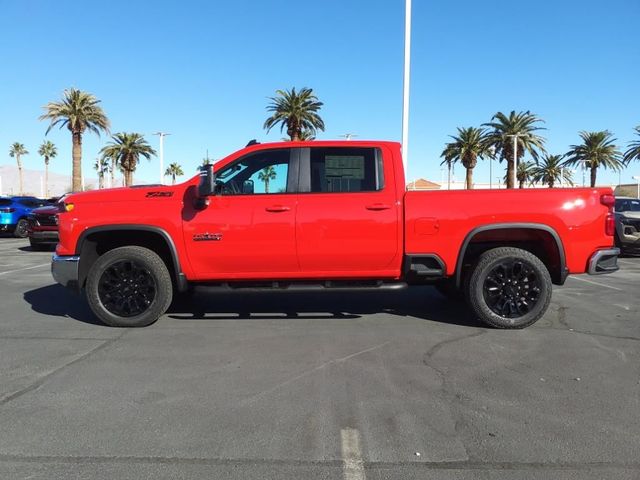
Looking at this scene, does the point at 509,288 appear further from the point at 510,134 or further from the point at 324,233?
the point at 510,134

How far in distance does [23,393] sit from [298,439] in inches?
91.3

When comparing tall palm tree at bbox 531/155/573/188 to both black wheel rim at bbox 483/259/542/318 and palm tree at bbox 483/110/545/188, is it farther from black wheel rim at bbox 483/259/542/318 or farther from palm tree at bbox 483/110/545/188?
black wheel rim at bbox 483/259/542/318

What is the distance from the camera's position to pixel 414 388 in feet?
13.3

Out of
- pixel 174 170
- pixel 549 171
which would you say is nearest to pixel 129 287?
pixel 549 171

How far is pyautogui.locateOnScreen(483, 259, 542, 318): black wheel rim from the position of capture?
5824 mm

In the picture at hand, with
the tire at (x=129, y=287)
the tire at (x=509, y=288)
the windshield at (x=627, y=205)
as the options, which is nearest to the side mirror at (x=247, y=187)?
the tire at (x=129, y=287)

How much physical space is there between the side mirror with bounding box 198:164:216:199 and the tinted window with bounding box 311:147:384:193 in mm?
1128

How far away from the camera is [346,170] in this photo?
19.4 feet

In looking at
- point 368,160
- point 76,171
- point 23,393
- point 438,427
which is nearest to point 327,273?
Result: point 368,160

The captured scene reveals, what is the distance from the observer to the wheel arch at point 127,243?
18.8 ft

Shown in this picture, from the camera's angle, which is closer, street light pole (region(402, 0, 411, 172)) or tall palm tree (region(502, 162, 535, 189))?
street light pole (region(402, 0, 411, 172))

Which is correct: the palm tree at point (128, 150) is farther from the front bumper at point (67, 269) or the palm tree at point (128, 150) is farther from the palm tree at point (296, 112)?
the front bumper at point (67, 269)

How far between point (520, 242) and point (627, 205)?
1118cm

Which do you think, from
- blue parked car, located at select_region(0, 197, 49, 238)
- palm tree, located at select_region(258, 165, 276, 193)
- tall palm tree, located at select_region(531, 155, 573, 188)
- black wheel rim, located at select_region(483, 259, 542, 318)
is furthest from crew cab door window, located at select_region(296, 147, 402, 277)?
tall palm tree, located at select_region(531, 155, 573, 188)
